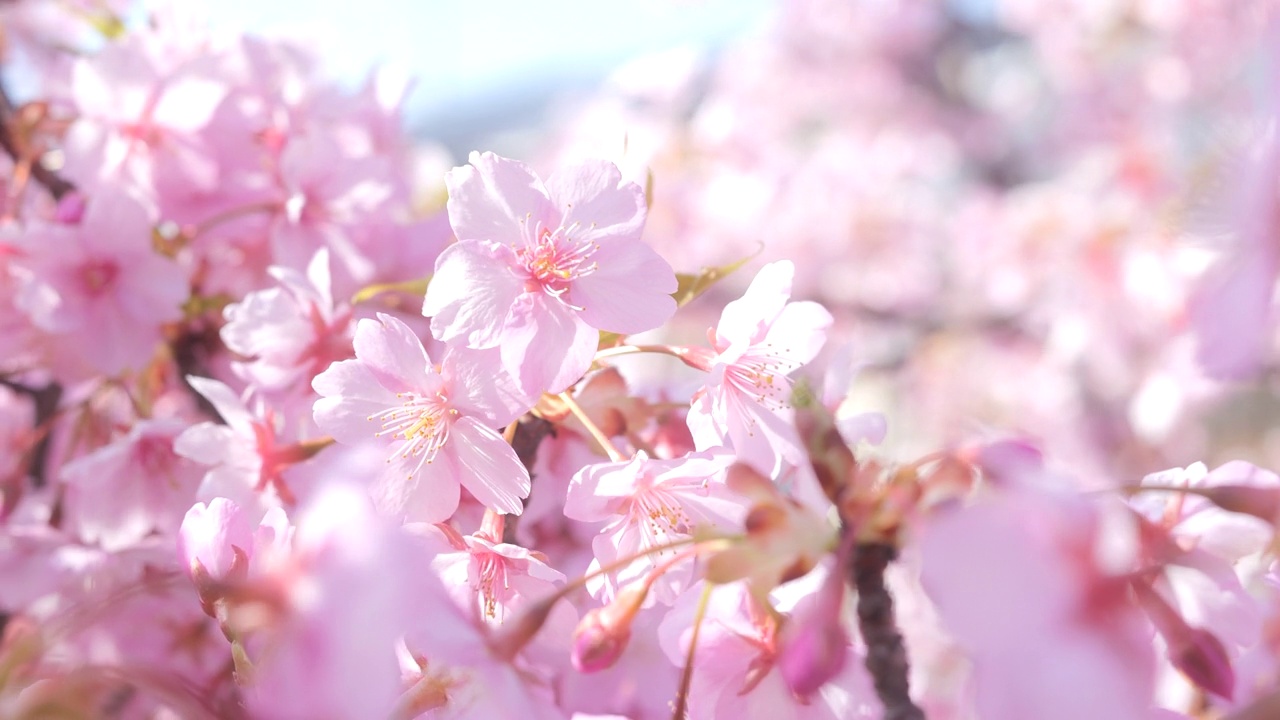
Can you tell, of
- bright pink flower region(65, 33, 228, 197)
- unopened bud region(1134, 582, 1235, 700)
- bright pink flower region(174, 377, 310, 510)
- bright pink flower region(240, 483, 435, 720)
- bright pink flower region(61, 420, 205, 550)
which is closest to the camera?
bright pink flower region(240, 483, 435, 720)


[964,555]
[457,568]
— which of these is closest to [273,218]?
[457,568]

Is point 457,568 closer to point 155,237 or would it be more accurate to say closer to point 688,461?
point 688,461

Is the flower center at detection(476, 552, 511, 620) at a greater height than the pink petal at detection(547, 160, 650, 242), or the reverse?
the pink petal at detection(547, 160, 650, 242)

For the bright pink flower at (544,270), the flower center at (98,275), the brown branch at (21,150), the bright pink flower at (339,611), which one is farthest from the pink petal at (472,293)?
the brown branch at (21,150)

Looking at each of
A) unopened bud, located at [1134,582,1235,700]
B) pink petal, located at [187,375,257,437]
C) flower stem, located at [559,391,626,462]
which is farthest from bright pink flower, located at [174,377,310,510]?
unopened bud, located at [1134,582,1235,700]

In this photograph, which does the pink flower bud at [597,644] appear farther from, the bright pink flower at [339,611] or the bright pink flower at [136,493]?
the bright pink flower at [136,493]

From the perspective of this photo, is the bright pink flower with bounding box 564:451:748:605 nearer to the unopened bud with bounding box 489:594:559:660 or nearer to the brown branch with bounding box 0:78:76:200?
the unopened bud with bounding box 489:594:559:660
